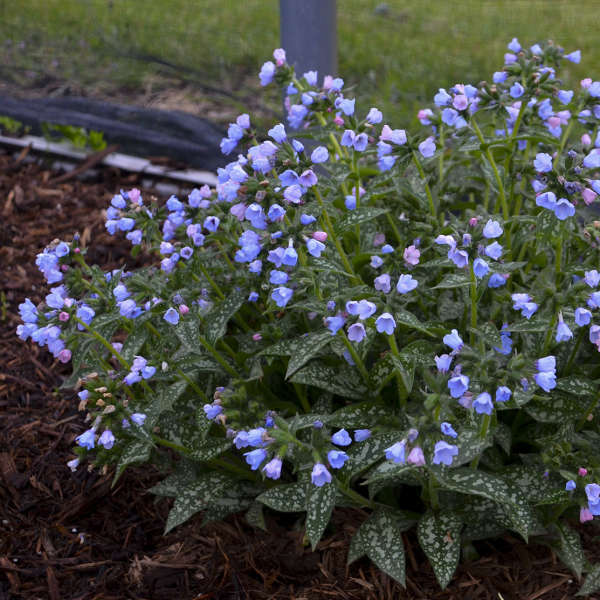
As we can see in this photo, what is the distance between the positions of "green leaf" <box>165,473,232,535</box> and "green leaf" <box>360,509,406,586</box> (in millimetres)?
465

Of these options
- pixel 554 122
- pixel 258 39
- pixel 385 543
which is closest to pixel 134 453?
pixel 385 543

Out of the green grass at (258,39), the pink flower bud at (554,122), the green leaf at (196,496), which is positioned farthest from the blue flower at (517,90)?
the green grass at (258,39)

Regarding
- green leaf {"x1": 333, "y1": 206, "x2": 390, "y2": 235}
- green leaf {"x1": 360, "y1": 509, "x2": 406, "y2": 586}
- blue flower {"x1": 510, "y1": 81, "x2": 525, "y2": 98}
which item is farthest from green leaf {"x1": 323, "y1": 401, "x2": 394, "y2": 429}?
blue flower {"x1": 510, "y1": 81, "x2": 525, "y2": 98}

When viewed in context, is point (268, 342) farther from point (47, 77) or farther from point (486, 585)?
Answer: point (47, 77)

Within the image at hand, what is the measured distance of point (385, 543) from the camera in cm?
221

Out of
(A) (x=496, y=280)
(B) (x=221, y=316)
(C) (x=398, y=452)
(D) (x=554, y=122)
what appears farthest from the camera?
(D) (x=554, y=122)

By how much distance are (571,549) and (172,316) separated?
52.0 inches

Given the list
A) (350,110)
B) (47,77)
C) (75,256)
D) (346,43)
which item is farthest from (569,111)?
(47,77)

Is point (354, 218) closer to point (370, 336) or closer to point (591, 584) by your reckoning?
point (370, 336)

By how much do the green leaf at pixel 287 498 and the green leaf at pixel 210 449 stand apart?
0.18m

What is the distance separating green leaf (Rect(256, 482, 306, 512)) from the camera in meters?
2.19

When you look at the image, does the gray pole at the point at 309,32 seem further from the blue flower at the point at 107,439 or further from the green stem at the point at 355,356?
the blue flower at the point at 107,439

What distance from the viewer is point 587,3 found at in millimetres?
7641

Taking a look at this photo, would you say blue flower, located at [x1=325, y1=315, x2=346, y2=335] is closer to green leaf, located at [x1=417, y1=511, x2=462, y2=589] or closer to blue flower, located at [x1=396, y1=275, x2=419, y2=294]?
blue flower, located at [x1=396, y1=275, x2=419, y2=294]
